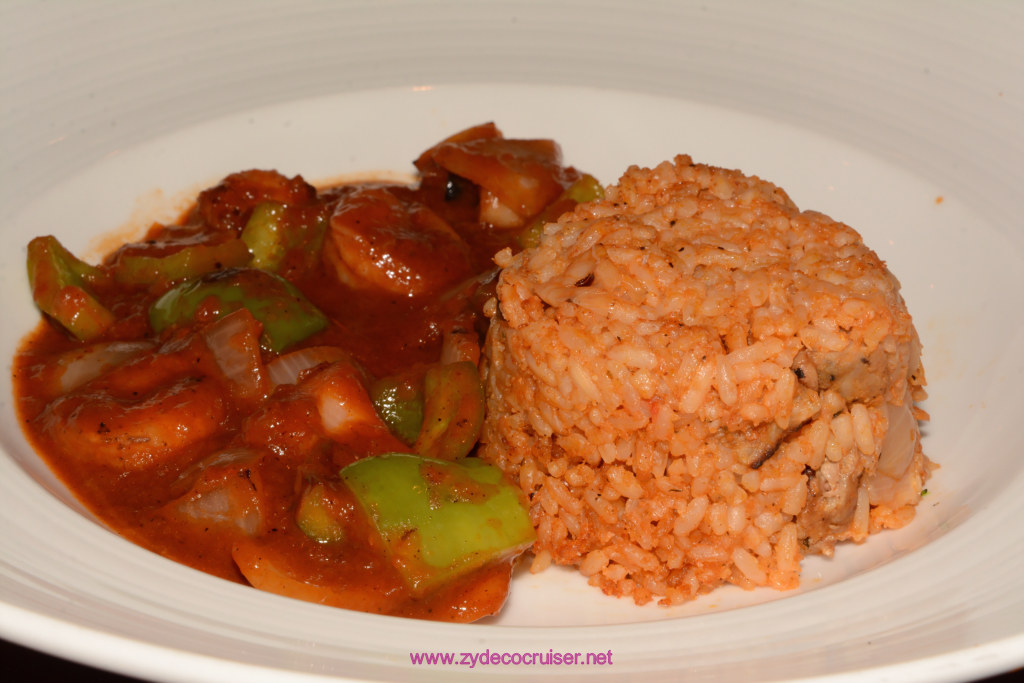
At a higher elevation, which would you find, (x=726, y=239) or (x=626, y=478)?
(x=726, y=239)

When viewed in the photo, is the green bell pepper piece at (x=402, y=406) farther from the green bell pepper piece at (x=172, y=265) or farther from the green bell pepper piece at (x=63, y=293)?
the green bell pepper piece at (x=63, y=293)

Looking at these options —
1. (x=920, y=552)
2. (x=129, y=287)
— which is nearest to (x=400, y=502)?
(x=920, y=552)

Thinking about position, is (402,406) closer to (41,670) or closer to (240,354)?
(240,354)

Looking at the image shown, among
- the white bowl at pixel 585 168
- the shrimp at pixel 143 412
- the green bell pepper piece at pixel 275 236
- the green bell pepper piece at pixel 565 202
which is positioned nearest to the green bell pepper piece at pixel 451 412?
the white bowl at pixel 585 168

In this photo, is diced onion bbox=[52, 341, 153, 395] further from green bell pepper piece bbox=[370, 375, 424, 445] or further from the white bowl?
green bell pepper piece bbox=[370, 375, 424, 445]

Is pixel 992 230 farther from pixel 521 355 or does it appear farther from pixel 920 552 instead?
pixel 521 355

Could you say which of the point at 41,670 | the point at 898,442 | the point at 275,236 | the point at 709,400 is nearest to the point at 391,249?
the point at 275,236
